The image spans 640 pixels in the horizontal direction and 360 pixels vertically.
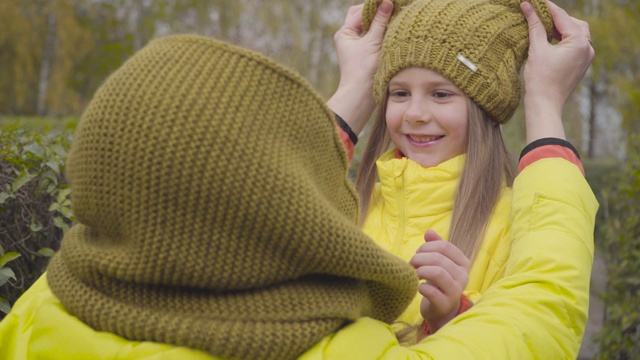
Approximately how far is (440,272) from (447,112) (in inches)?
37.3

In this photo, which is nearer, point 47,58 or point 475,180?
point 475,180

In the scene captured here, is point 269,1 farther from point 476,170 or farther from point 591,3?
point 476,170

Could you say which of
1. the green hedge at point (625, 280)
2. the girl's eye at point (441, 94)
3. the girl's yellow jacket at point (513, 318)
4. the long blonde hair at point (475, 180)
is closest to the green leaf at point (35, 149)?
the girl's yellow jacket at point (513, 318)

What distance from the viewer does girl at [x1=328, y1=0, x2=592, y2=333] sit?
8.66 feet

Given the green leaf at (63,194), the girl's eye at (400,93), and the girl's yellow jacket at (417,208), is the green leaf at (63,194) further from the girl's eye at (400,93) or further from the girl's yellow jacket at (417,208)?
the girl's eye at (400,93)

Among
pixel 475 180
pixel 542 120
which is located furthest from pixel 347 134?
pixel 542 120

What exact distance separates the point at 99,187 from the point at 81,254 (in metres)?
0.15

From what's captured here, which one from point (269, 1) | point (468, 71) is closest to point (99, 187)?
point (468, 71)

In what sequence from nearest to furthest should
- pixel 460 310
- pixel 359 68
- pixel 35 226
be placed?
pixel 460 310, pixel 35 226, pixel 359 68

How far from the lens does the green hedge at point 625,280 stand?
4.32 metres

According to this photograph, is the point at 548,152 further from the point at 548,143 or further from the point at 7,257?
the point at 7,257

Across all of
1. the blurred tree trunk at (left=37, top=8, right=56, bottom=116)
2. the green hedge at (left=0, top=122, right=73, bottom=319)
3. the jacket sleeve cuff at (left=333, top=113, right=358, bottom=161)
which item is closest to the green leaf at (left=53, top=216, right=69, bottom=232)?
the green hedge at (left=0, top=122, right=73, bottom=319)

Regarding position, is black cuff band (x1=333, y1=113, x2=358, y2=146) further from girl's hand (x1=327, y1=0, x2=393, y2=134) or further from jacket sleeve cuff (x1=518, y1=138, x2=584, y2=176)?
jacket sleeve cuff (x1=518, y1=138, x2=584, y2=176)

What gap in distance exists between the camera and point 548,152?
2.23 meters
